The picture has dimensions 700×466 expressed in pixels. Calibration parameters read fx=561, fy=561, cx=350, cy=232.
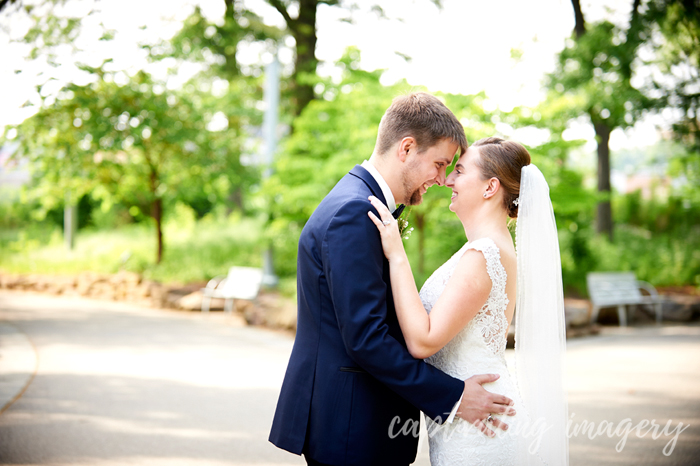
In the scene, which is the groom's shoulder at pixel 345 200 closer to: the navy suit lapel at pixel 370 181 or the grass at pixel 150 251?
the navy suit lapel at pixel 370 181

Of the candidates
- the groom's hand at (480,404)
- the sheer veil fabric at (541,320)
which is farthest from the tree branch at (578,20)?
the groom's hand at (480,404)

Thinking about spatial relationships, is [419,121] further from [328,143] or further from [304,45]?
[304,45]

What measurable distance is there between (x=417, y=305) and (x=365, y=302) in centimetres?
30

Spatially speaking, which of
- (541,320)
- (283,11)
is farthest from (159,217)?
(541,320)

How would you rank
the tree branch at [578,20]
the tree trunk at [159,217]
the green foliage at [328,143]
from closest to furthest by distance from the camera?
1. the green foliage at [328,143]
2. the tree trunk at [159,217]
3. the tree branch at [578,20]

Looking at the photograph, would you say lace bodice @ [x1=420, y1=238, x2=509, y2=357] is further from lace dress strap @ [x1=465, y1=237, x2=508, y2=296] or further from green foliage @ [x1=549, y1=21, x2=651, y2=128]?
green foliage @ [x1=549, y1=21, x2=651, y2=128]

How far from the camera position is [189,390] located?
21.0ft

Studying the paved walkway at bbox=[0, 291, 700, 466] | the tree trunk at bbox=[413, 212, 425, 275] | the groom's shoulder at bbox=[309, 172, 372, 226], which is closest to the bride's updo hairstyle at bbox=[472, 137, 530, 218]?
the groom's shoulder at bbox=[309, 172, 372, 226]

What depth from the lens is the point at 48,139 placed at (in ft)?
42.4

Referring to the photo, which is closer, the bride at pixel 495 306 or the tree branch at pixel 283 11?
the bride at pixel 495 306

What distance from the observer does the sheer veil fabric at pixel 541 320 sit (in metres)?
2.78

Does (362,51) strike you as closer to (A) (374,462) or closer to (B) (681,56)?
(B) (681,56)

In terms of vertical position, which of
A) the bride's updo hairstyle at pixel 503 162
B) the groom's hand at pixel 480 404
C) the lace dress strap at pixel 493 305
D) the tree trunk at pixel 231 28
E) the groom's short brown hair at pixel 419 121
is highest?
the tree trunk at pixel 231 28

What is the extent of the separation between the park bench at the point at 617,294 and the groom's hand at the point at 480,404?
9789 mm
